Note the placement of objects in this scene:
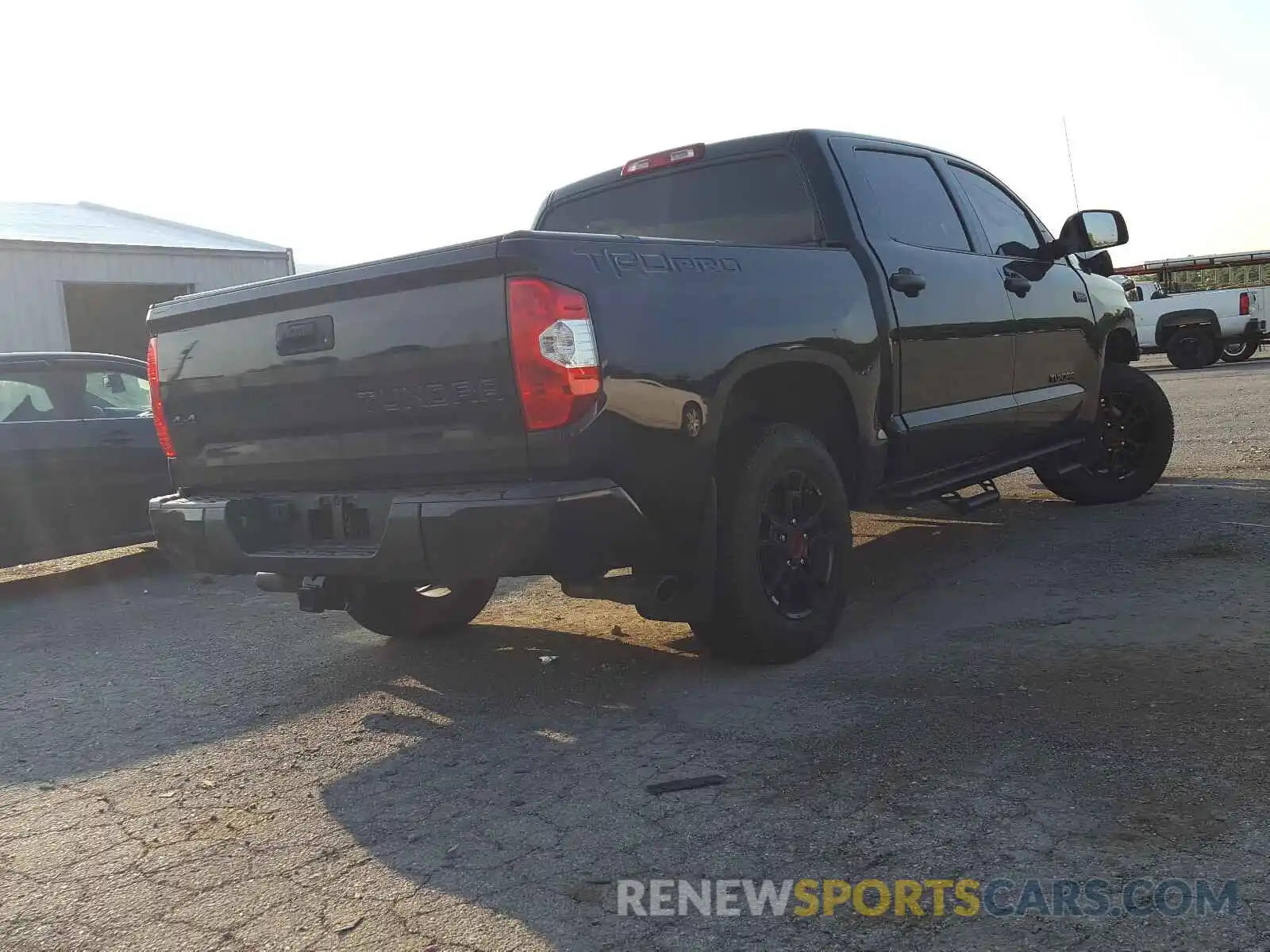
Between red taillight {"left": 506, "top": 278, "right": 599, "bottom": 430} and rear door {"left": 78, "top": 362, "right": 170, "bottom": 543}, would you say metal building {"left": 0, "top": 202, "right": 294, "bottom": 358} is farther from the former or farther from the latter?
red taillight {"left": 506, "top": 278, "right": 599, "bottom": 430}

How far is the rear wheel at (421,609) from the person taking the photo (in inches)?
193

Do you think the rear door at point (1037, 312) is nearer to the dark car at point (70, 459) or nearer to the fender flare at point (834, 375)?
the fender flare at point (834, 375)

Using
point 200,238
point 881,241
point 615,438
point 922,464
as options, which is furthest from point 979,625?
point 200,238

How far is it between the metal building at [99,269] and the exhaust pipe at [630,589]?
14728 millimetres

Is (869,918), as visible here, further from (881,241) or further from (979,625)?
(881,241)

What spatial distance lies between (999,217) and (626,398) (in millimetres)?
Answer: 3428

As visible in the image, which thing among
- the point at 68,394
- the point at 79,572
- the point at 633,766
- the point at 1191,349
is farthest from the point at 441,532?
the point at 1191,349

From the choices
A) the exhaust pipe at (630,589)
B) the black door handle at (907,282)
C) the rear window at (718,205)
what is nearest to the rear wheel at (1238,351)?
the black door handle at (907,282)

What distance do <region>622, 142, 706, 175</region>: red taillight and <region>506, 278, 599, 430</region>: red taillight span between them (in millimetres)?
1948

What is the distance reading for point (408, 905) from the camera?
258 cm

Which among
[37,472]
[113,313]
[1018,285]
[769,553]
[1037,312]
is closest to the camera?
[769,553]

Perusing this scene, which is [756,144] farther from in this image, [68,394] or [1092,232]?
[68,394]

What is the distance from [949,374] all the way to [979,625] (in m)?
1.18

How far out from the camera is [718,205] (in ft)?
16.4
